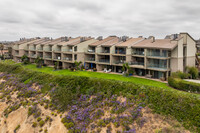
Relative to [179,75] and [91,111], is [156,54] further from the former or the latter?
[91,111]

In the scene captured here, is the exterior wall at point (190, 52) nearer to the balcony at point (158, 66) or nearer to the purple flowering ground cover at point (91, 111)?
the balcony at point (158, 66)

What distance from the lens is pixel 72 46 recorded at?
4778 cm

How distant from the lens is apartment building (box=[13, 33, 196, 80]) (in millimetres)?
33875

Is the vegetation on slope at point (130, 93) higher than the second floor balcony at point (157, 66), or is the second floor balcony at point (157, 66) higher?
the second floor balcony at point (157, 66)

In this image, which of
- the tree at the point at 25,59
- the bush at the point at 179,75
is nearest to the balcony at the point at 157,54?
the bush at the point at 179,75

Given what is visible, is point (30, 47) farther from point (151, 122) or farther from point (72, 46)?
point (151, 122)

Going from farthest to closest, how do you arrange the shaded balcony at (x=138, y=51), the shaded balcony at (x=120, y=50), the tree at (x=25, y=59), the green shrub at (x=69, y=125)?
the tree at (x=25, y=59), the shaded balcony at (x=120, y=50), the shaded balcony at (x=138, y=51), the green shrub at (x=69, y=125)

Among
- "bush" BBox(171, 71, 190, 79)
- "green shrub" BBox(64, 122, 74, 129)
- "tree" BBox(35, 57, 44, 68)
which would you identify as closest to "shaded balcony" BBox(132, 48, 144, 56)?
"bush" BBox(171, 71, 190, 79)

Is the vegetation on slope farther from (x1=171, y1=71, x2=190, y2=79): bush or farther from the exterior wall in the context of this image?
the exterior wall

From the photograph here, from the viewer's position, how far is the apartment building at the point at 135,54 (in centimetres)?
3388

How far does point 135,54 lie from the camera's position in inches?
1524

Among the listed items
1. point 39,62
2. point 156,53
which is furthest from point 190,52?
point 39,62

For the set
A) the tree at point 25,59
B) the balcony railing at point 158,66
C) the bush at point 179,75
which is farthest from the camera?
the tree at point 25,59

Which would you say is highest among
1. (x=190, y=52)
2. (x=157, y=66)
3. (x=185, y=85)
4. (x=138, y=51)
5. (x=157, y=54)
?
(x=138, y=51)
